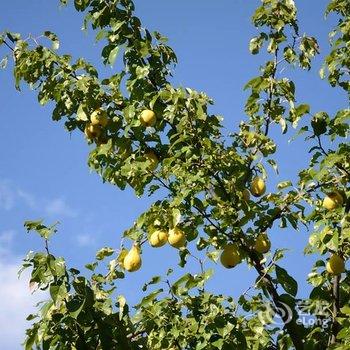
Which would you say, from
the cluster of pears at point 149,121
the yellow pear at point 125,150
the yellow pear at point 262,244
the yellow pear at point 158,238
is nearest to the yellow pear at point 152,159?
the cluster of pears at point 149,121

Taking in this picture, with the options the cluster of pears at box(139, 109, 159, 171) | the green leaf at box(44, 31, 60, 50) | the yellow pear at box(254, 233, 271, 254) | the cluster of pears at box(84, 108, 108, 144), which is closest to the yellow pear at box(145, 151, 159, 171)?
the cluster of pears at box(139, 109, 159, 171)

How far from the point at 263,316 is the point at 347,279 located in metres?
0.98

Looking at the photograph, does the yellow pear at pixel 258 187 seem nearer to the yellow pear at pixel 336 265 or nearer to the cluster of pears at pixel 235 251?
the cluster of pears at pixel 235 251

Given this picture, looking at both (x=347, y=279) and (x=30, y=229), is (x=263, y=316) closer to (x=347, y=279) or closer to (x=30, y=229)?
(x=347, y=279)

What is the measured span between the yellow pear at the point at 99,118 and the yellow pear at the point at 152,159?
20.1 inches

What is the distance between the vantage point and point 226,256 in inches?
180

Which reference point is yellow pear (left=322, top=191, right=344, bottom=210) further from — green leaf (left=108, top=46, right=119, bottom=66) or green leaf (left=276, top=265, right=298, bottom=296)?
green leaf (left=108, top=46, right=119, bottom=66)

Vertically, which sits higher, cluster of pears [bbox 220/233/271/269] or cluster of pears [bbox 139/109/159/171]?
cluster of pears [bbox 139/109/159/171]

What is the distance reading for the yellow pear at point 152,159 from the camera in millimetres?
4891

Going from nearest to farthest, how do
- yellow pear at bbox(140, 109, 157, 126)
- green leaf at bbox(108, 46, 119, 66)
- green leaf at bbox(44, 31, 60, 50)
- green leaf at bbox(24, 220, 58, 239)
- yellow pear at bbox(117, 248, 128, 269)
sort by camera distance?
1. green leaf at bbox(24, 220, 58, 239)
2. yellow pear at bbox(117, 248, 128, 269)
3. yellow pear at bbox(140, 109, 157, 126)
4. green leaf at bbox(108, 46, 119, 66)
5. green leaf at bbox(44, 31, 60, 50)

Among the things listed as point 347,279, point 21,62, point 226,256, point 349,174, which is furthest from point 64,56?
point 347,279

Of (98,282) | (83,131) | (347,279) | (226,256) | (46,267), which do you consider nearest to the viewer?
(46,267)

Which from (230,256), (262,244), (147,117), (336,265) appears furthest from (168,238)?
(336,265)

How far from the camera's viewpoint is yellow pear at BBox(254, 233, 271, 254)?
460cm
